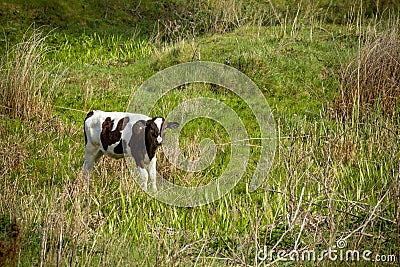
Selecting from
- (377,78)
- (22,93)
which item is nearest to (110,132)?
(22,93)

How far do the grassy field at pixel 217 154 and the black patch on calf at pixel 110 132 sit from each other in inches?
13.6

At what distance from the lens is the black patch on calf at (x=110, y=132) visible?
6191mm

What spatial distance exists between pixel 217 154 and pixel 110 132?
1.61m

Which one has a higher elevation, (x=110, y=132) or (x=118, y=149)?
(x=110, y=132)

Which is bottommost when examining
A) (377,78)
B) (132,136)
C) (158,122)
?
(132,136)

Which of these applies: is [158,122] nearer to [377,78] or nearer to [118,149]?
[118,149]

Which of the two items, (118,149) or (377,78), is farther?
(377,78)

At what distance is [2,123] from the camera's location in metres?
8.01

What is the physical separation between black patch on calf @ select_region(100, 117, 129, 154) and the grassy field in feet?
1.14

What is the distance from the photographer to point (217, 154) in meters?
7.43

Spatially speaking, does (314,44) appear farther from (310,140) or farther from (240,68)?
(310,140)

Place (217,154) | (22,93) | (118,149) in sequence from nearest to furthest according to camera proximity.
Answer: (118,149) → (217,154) → (22,93)

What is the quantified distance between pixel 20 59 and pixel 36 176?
8.01 ft

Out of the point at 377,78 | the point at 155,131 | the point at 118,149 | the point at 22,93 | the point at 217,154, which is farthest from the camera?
the point at 22,93
